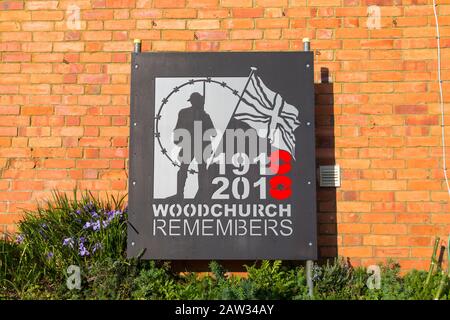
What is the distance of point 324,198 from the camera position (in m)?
4.64

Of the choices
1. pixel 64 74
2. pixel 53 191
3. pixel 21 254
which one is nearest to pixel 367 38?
pixel 64 74

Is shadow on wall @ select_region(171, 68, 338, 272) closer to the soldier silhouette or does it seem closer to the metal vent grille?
the metal vent grille

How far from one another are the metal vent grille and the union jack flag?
16.3 inches

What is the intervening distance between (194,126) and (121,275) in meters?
1.37

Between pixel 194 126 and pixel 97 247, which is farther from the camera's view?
pixel 194 126

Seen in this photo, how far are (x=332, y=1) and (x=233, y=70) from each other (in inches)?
45.6

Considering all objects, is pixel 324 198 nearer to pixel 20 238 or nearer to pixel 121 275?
pixel 121 275

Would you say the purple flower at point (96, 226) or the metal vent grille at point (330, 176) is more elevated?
the metal vent grille at point (330, 176)

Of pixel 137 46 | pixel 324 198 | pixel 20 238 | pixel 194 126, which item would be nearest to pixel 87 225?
pixel 20 238

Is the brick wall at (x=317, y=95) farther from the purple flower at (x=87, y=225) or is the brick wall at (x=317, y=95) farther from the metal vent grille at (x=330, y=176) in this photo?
the purple flower at (x=87, y=225)

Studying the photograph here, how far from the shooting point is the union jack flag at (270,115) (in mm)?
4484

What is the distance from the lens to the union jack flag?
448cm

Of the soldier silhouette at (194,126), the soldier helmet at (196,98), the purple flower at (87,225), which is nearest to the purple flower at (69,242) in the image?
the purple flower at (87,225)

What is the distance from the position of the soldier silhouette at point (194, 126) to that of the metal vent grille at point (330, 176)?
102cm
